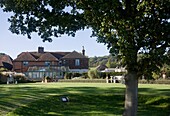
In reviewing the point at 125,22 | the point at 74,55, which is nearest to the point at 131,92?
the point at 125,22

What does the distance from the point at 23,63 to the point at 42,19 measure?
77.2 m

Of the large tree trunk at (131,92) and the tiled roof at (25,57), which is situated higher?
the tiled roof at (25,57)

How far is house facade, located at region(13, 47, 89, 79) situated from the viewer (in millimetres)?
85688

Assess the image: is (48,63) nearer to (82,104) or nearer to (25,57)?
(25,57)

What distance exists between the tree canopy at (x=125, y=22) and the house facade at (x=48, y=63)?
67.6 metres

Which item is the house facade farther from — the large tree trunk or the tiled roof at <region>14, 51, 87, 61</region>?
the large tree trunk

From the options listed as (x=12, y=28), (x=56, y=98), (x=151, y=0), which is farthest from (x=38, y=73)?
(x=151, y=0)

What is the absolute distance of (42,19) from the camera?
17547mm

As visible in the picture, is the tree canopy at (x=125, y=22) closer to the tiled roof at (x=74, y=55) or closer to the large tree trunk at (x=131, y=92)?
the large tree trunk at (x=131, y=92)

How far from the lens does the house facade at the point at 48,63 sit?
8569 centimetres

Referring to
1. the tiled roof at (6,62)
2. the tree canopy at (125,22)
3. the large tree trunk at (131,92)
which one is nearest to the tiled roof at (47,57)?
the tiled roof at (6,62)

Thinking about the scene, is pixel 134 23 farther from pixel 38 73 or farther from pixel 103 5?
pixel 38 73

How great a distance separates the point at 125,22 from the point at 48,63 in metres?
79.9

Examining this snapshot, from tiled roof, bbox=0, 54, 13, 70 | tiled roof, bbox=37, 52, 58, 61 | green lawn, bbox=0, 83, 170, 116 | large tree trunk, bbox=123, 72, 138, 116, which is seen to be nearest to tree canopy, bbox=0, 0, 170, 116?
large tree trunk, bbox=123, 72, 138, 116
